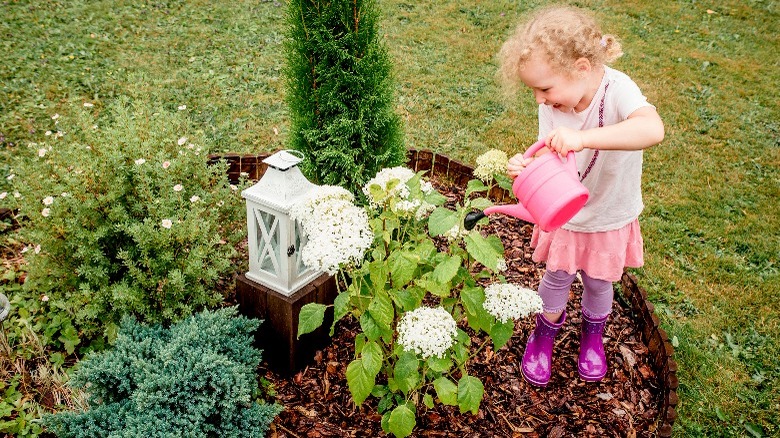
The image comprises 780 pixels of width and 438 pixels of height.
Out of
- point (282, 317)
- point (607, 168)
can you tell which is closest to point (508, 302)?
point (607, 168)

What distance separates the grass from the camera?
3.43 metres

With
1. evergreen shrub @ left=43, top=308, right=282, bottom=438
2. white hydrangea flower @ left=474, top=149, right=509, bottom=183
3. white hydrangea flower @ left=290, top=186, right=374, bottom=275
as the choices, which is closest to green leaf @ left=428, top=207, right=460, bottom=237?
white hydrangea flower @ left=290, top=186, right=374, bottom=275

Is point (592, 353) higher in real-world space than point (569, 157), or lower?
lower

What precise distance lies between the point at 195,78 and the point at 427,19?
3.15 metres

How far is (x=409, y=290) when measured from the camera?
2.37m

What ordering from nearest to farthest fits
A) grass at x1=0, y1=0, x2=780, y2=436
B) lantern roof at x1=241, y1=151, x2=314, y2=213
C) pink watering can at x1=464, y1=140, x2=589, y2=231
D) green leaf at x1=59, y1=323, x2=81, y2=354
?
pink watering can at x1=464, y1=140, x2=589, y2=231 < lantern roof at x1=241, y1=151, x2=314, y2=213 < green leaf at x1=59, y1=323, x2=81, y2=354 < grass at x1=0, y1=0, x2=780, y2=436

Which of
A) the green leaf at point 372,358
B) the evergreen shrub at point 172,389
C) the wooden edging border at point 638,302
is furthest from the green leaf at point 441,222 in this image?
the wooden edging border at point 638,302

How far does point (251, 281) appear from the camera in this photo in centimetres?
285

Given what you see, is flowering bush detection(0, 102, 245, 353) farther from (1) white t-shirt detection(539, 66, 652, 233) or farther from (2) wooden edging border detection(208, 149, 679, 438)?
(1) white t-shirt detection(539, 66, 652, 233)

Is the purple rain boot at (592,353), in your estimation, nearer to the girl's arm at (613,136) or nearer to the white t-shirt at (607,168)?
the white t-shirt at (607,168)

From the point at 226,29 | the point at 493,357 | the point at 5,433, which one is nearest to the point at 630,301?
the point at 493,357

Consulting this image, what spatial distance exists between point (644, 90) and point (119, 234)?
17.2 ft

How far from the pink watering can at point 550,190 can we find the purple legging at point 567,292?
83cm

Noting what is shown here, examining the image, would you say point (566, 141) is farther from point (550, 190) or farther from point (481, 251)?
point (481, 251)
